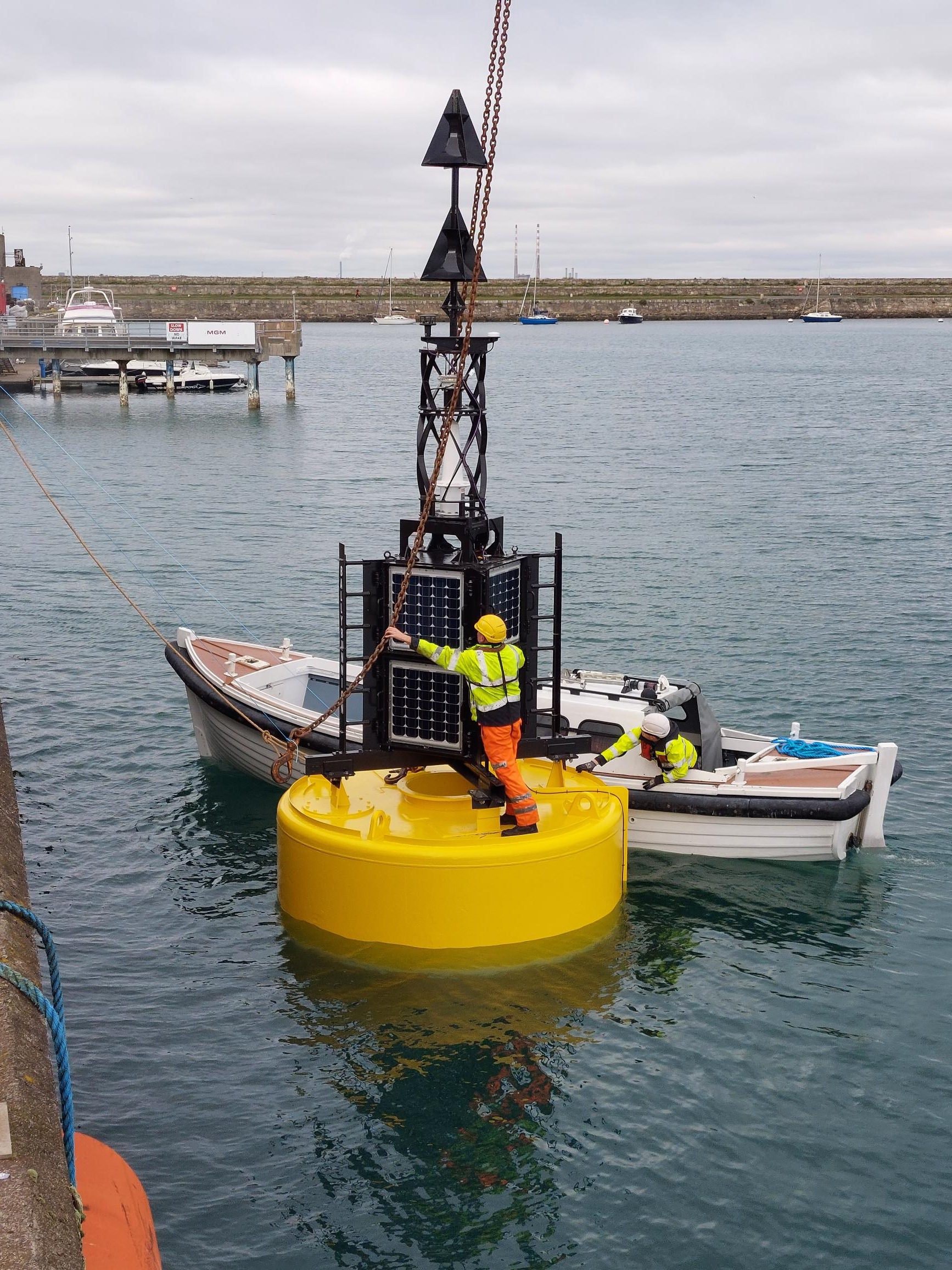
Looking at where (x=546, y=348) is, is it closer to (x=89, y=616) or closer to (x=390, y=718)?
(x=89, y=616)

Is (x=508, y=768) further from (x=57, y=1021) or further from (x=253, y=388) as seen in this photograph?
(x=253, y=388)

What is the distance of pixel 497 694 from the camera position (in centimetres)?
1343

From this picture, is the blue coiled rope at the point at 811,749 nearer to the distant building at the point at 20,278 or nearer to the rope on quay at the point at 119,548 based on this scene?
the rope on quay at the point at 119,548

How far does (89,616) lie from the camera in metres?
29.5

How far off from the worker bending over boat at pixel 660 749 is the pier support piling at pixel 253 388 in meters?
56.3

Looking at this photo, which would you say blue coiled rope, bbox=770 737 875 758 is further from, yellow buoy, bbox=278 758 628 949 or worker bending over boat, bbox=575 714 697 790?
yellow buoy, bbox=278 758 628 949

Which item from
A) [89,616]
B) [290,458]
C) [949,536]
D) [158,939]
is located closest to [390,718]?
[158,939]

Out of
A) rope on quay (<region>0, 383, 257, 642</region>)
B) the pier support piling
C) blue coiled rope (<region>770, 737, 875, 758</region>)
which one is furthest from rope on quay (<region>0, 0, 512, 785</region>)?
the pier support piling

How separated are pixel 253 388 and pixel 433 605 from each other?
59.7 meters

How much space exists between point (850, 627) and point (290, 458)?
33.6 metres

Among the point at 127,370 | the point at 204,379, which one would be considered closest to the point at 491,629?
the point at 204,379

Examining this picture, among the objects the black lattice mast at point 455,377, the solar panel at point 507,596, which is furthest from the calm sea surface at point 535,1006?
the black lattice mast at point 455,377

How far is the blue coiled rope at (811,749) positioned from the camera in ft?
55.3

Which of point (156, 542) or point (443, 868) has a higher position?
point (156, 542)
